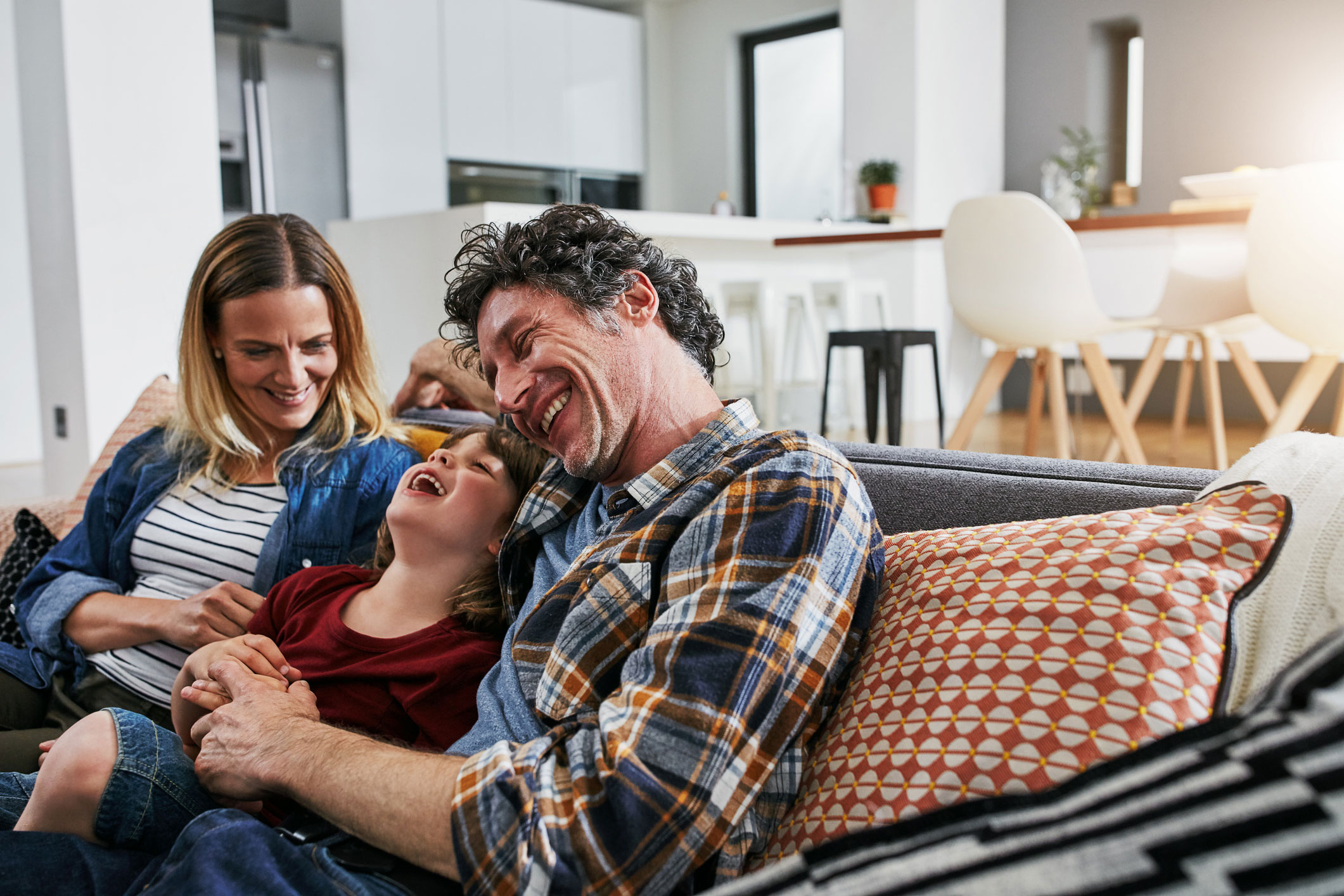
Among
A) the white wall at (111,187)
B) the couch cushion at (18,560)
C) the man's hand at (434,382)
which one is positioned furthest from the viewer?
the white wall at (111,187)

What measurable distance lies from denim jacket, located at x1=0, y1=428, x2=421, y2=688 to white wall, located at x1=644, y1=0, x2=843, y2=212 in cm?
636

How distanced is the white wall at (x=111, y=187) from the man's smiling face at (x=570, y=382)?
3259 millimetres

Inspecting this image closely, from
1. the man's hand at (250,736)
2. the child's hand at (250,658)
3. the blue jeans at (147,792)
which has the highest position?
the child's hand at (250,658)

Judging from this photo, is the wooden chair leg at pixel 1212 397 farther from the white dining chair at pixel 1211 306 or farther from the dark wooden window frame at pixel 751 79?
the dark wooden window frame at pixel 751 79

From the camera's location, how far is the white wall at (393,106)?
642 cm

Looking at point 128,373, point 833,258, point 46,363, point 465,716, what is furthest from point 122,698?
point 833,258

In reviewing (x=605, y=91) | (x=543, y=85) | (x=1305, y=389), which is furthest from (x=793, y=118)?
(x=1305, y=389)

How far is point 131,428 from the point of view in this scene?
2.10m

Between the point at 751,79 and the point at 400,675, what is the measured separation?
7.04 m

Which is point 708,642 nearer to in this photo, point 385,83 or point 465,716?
point 465,716

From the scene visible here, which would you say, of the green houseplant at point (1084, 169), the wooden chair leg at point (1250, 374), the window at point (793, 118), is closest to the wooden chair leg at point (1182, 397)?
the wooden chair leg at point (1250, 374)

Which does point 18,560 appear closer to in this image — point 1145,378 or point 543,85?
point 1145,378

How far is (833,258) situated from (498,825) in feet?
19.0

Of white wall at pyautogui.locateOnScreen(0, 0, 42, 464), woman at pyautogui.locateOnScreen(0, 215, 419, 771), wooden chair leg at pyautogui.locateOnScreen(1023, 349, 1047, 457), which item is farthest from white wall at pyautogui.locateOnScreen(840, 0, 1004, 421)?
woman at pyautogui.locateOnScreen(0, 215, 419, 771)
